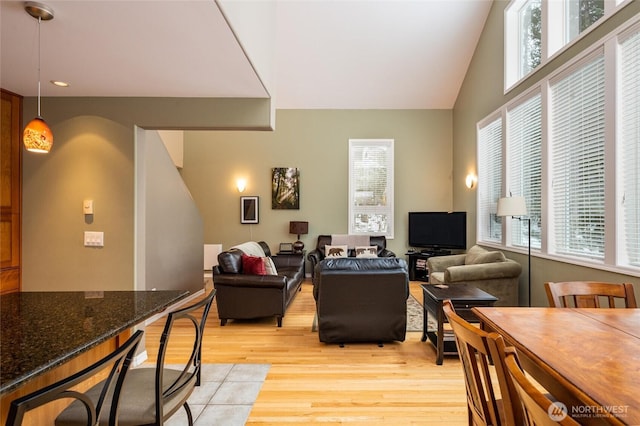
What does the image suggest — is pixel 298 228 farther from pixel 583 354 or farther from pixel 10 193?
pixel 583 354

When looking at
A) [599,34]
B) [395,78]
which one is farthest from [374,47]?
[599,34]

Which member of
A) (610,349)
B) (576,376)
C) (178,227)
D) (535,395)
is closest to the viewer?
(535,395)

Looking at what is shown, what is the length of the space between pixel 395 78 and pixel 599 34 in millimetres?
3678

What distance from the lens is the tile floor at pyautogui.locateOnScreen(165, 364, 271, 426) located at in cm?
213

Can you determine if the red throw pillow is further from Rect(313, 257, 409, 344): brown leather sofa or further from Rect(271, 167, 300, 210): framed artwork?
Rect(271, 167, 300, 210): framed artwork

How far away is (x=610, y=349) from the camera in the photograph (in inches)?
47.9

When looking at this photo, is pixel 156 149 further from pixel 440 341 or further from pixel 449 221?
pixel 449 221

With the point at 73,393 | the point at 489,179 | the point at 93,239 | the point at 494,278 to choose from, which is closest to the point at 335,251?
the point at 494,278

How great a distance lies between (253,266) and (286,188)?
131 inches

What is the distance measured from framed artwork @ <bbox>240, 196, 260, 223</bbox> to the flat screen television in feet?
11.1

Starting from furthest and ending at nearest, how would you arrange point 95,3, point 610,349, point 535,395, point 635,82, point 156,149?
point 156,149 → point 635,82 → point 95,3 → point 610,349 → point 535,395

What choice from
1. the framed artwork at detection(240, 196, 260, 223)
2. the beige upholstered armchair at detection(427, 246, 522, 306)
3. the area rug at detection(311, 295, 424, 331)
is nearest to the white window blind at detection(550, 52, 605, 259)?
the beige upholstered armchair at detection(427, 246, 522, 306)

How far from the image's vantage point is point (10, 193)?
275 centimetres

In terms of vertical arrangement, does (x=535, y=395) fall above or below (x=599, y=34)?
below
